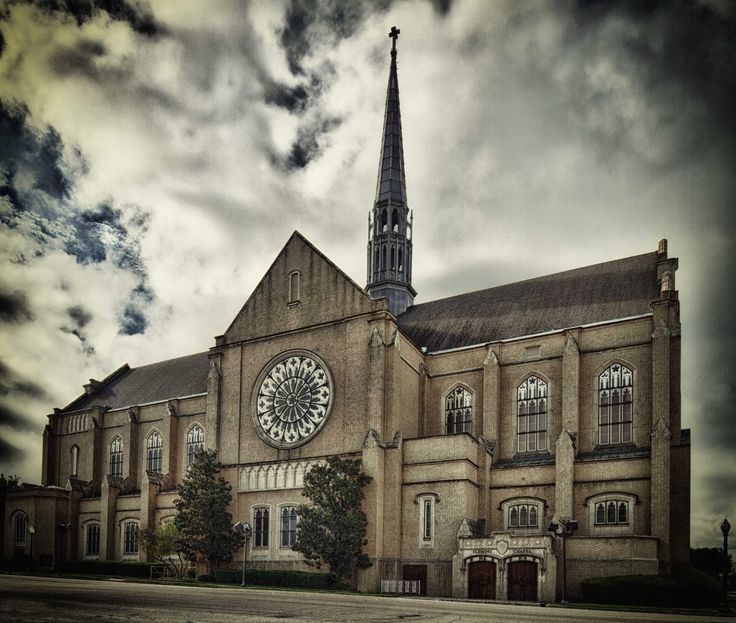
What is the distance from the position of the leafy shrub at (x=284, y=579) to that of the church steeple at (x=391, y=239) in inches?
875

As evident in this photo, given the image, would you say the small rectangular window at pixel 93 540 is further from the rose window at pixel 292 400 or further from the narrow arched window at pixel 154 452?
the rose window at pixel 292 400

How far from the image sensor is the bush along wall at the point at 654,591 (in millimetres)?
29234

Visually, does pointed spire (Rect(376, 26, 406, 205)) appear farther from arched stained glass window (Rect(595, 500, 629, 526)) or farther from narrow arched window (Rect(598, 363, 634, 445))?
arched stained glass window (Rect(595, 500, 629, 526))

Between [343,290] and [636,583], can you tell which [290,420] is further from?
[636,583]

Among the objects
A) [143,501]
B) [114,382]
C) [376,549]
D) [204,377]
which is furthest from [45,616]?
→ [114,382]

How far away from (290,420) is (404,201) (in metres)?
22.0

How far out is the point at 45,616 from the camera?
1587 centimetres

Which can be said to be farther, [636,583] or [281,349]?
[281,349]

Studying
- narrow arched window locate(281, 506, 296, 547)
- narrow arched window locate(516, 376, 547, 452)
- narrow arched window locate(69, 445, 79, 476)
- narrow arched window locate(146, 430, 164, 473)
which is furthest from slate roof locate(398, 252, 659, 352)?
narrow arched window locate(69, 445, 79, 476)

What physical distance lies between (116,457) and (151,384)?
22.0 feet

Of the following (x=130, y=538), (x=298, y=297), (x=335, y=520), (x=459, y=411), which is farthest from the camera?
(x=130, y=538)

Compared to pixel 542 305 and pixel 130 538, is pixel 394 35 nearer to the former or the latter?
pixel 542 305

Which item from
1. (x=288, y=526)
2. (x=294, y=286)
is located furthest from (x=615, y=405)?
(x=294, y=286)

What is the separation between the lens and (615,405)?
3816 centimetres
